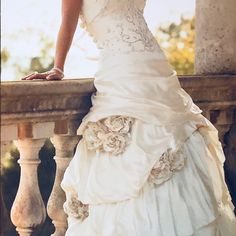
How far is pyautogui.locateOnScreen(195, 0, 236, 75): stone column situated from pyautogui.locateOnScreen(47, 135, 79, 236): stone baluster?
1.36 meters

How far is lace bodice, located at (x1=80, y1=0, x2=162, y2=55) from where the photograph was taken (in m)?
5.42

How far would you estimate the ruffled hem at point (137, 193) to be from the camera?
5.27m

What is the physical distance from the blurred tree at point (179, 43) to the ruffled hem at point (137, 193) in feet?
48.4

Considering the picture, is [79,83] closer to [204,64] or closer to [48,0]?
[204,64]

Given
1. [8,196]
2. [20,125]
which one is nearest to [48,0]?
[8,196]

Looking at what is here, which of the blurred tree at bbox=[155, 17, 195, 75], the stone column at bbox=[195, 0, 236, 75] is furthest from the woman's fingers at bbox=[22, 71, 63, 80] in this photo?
the blurred tree at bbox=[155, 17, 195, 75]

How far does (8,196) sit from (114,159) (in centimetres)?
594

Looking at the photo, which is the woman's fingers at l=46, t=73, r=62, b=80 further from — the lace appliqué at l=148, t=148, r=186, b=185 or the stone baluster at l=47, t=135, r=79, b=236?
the lace appliqué at l=148, t=148, r=186, b=185

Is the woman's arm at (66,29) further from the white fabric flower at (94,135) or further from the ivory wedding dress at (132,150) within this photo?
the white fabric flower at (94,135)

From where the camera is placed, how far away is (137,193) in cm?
527

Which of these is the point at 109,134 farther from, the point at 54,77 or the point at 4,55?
the point at 4,55

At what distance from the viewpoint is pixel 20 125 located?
5.08 m

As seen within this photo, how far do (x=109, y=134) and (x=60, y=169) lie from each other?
11.6 inches

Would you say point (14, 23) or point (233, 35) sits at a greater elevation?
point (233, 35)
